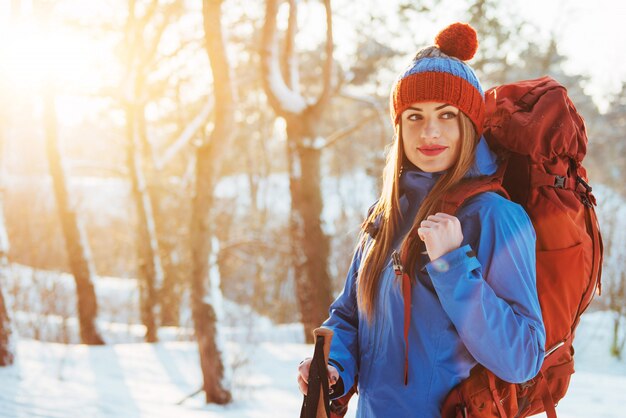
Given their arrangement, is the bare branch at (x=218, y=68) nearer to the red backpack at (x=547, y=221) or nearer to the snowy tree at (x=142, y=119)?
the red backpack at (x=547, y=221)

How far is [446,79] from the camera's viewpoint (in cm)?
158

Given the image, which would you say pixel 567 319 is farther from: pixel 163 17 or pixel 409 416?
pixel 163 17

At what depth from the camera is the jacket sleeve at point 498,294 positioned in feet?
4.37

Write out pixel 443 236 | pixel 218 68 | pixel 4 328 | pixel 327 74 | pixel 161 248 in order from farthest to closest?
1. pixel 161 248
2. pixel 327 74
3. pixel 4 328
4. pixel 218 68
5. pixel 443 236

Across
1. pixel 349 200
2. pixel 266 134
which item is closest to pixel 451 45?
pixel 266 134

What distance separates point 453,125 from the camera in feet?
5.24

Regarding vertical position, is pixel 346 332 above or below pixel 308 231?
above

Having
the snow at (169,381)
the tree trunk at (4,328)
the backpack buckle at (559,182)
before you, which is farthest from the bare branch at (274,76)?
the backpack buckle at (559,182)

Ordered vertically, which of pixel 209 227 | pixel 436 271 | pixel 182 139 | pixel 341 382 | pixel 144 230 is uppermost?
pixel 436 271

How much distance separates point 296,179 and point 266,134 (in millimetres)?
17387

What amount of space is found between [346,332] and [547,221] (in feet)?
2.02

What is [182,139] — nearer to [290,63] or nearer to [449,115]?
[290,63]

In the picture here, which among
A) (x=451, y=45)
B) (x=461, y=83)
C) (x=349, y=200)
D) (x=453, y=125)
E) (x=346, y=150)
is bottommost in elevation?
(x=349, y=200)

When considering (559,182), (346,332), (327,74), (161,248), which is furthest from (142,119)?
(559,182)
